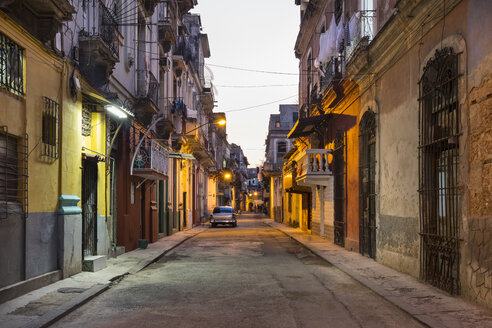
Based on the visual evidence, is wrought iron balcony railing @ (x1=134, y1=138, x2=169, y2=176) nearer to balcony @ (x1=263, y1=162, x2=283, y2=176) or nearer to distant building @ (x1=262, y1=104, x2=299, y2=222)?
distant building @ (x1=262, y1=104, x2=299, y2=222)

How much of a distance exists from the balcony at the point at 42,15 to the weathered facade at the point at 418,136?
678 centimetres

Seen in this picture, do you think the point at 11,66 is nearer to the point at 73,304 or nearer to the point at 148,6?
the point at 73,304

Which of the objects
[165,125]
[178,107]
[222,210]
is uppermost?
[178,107]

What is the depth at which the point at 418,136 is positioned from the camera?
421 inches

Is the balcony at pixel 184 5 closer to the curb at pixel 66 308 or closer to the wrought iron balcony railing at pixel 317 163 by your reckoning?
the wrought iron balcony railing at pixel 317 163

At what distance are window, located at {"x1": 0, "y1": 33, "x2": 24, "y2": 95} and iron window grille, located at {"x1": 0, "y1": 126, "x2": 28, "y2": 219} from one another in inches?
31.7

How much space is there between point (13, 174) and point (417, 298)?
7159 mm

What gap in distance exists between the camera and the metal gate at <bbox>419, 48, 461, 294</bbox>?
8992mm

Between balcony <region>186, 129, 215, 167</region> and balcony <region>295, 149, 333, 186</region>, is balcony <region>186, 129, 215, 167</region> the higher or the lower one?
the higher one

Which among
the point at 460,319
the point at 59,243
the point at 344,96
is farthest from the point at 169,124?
the point at 460,319

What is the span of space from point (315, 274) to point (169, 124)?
1170cm

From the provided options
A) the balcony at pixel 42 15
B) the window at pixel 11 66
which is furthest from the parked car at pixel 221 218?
the window at pixel 11 66

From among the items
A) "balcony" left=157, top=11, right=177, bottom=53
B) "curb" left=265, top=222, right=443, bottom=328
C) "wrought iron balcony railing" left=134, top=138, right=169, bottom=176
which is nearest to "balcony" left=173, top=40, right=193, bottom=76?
"balcony" left=157, top=11, right=177, bottom=53

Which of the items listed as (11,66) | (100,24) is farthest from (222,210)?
(11,66)
